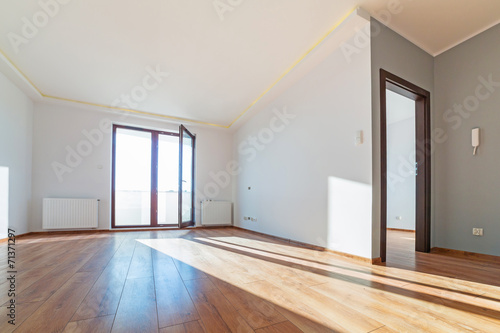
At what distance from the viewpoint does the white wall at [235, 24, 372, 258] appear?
A: 108 inches

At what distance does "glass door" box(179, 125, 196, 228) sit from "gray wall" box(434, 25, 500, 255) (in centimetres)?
453

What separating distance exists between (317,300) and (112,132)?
18.1 ft

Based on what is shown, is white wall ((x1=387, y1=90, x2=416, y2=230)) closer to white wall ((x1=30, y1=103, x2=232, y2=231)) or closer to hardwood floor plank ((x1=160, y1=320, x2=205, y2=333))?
hardwood floor plank ((x1=160, y1=320, x2=205, y2=333))

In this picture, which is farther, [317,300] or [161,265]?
[161,265]

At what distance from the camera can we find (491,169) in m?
2.80

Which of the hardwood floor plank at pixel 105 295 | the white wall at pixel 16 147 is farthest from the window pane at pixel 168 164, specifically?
the hardwood floor plank at pixel 105 295

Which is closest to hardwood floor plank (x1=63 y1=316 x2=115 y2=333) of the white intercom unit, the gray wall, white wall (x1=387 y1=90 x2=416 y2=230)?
the gray wall

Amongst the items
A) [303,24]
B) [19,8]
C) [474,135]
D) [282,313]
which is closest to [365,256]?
[282,313]

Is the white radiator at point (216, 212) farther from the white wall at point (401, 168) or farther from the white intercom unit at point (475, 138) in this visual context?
the white intercom unit at point (475, 138)

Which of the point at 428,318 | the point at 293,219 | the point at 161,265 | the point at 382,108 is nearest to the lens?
the point at 428,318

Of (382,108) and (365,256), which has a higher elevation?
(382,108)

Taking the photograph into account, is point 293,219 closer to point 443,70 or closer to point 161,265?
point 161,265

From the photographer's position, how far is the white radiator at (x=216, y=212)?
5.82 m

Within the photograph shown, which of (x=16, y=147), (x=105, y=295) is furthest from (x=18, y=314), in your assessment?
(x=16, y=147)
